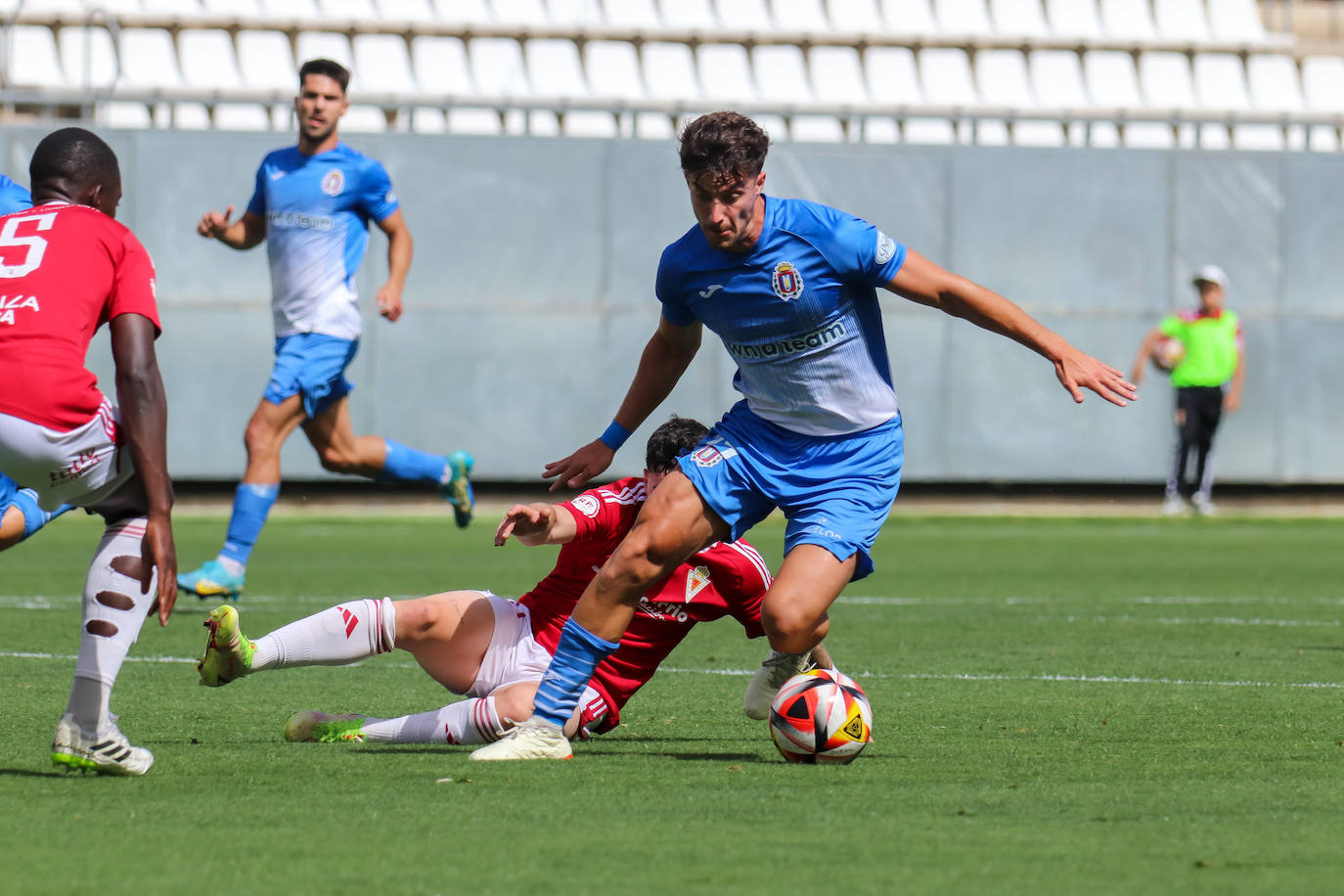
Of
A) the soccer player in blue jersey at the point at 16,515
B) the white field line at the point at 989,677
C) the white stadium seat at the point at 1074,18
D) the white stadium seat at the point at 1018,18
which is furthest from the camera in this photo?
the white stadium seat at the point at 1074,18

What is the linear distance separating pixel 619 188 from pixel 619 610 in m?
13.6

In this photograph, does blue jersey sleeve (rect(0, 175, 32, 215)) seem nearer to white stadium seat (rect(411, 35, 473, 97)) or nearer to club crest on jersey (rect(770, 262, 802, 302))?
club crest on jersey (rect(770, 262, 802, 302))

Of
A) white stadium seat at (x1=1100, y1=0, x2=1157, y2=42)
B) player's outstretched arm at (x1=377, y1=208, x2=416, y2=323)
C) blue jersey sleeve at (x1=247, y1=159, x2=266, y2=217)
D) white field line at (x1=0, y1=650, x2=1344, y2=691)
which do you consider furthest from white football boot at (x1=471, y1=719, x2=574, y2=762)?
white stadium seat at (x1=1100, y1=0, x2=1157, y2=42)

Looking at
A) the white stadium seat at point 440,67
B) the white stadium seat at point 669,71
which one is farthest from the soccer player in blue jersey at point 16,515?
the white stadium seat at point 669,71

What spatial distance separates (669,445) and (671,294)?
0.46 metres

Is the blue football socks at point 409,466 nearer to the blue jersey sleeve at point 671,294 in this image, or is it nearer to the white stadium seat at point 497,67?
the blue jersey sleeve at point 671,294

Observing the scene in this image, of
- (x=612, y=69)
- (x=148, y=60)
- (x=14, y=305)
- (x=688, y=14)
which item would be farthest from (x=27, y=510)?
(x=688, y=14)

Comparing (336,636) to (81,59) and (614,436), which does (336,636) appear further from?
(81,59)

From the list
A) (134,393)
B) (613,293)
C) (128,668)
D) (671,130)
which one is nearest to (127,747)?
(134,393)

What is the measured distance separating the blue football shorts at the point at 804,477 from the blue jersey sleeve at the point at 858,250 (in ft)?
1.65

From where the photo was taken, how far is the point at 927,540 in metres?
14.6

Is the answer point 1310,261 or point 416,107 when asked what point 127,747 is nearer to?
point 416,107

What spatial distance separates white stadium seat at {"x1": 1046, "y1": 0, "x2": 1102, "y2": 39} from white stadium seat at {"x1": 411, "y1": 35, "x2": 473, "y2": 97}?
7.40 meters

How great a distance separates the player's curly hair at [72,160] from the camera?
4.52 m
